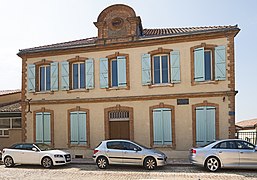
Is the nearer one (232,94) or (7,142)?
(232,94)

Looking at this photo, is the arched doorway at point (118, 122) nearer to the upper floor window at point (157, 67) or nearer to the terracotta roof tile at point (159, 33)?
the upper floor window at point (157, 67)

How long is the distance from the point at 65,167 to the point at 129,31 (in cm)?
841

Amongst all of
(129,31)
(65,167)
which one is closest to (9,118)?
(65,167)

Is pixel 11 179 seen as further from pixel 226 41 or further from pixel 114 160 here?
pixel 226 41

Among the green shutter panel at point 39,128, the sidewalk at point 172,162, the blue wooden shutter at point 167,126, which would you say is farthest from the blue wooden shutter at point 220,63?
the green shutter panel at point 39,128

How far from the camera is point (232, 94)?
13.9 meters

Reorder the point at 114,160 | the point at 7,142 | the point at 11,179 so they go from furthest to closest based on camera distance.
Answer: the point at 7,142 → the point at 114,160 → the point at 11,179

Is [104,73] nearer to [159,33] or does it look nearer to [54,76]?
[54,76]

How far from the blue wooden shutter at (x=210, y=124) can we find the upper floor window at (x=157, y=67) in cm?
268

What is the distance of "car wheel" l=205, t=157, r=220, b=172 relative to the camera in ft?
37.2

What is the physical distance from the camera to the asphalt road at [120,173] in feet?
34.6

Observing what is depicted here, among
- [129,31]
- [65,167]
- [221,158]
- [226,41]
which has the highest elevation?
[129,31]

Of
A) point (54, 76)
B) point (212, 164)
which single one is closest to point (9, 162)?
point (54, 76)

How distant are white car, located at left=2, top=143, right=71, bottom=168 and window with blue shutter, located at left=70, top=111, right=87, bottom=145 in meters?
2.67
